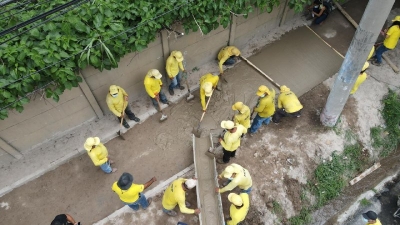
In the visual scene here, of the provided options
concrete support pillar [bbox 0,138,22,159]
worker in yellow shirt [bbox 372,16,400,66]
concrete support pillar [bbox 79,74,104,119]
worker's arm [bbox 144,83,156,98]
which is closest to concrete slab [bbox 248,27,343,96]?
worker in yellow shirt [bbox 372,16,400,66]

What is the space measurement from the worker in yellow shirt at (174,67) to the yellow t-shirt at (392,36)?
594 cm

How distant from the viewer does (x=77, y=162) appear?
8.02 meters

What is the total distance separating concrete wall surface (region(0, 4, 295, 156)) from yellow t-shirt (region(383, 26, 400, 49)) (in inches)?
145

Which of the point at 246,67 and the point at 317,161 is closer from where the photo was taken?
the point at 317,161

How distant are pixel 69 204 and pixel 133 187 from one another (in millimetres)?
2311

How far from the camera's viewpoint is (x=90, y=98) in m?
7.95

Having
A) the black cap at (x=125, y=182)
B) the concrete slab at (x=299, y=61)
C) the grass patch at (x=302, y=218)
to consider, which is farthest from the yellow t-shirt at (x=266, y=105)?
Answer: the black cap at (x=125, y=182)

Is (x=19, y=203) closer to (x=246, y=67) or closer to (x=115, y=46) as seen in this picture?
(x=115, y=46)

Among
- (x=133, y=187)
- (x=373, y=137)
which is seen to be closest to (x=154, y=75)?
(x=133, y=187)

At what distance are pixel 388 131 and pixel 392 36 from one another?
270 centimetres

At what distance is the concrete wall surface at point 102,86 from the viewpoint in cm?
738

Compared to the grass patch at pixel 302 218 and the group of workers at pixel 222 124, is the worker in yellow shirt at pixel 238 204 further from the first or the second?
the grass patch at pixel 302 218

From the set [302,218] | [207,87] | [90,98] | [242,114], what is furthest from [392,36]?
[90,98]

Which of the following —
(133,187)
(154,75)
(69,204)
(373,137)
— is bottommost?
(373,137)
